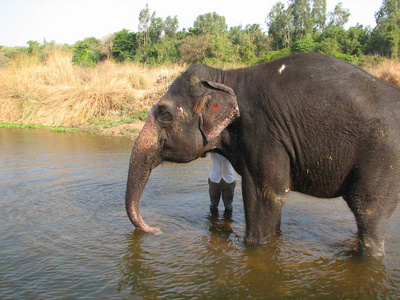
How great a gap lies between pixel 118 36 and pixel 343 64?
6942cm

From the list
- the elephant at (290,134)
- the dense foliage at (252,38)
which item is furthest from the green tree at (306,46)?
the elephant at (290,134)

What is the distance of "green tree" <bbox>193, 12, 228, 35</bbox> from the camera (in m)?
62.7

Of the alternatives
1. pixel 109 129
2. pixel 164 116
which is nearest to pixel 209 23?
pixel 109 129

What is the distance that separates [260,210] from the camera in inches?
169

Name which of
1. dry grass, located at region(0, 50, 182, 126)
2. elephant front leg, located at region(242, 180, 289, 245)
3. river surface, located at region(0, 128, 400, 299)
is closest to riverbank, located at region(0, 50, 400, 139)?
dry grass, located at region(0, 50, 182, 126)

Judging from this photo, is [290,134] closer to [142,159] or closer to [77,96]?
[142,159]

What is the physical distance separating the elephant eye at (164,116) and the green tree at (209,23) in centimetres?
5917

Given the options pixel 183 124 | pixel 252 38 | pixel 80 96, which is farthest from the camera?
pixel 252 38

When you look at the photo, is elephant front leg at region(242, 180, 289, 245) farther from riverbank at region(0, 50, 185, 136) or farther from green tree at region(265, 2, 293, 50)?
green tree at region(265, 2, 293, 50)

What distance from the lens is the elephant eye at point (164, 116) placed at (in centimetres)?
446

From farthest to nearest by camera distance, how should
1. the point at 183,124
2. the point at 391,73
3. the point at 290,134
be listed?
the point at 391,73 → the point at 183,124 → the point at 290,134

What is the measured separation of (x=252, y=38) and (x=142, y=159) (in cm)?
5823

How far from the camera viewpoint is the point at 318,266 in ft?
14.7

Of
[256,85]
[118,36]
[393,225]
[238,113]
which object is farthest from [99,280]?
[118,36]
